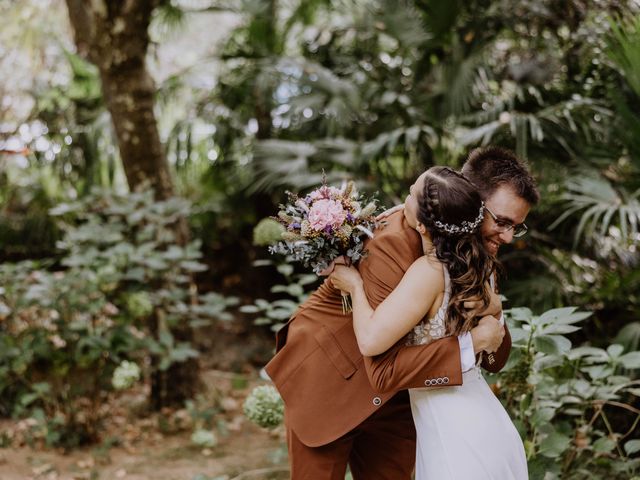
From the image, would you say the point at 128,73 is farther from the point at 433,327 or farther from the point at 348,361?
the point at 433,327

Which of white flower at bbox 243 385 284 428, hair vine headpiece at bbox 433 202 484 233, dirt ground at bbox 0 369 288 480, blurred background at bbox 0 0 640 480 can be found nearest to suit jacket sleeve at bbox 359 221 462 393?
hair vine headpiece at bbox 433 202 484 233

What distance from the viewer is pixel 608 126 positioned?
375 cm

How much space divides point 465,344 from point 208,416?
8.50 feet

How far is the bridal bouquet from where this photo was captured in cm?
180

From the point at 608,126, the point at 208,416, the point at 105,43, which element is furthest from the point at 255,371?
the point at 608,126

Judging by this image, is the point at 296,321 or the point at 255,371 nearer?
the point at 296,321

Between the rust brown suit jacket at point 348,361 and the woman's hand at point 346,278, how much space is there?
2cm

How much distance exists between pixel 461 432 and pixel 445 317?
0.32 metres

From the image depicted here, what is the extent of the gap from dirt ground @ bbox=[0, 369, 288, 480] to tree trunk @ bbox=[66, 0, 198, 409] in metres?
0.25

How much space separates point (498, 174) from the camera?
1.95m

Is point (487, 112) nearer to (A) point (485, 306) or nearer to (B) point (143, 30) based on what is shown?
(B) point (143, 30)

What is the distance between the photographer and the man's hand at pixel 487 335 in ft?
6.07

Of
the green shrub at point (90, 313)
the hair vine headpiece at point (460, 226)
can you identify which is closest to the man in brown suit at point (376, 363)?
the hair vine headpiece at point (460, 226)

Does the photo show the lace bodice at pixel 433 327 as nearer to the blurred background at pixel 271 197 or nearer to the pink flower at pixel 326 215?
the pink flower at pixel 326 215
